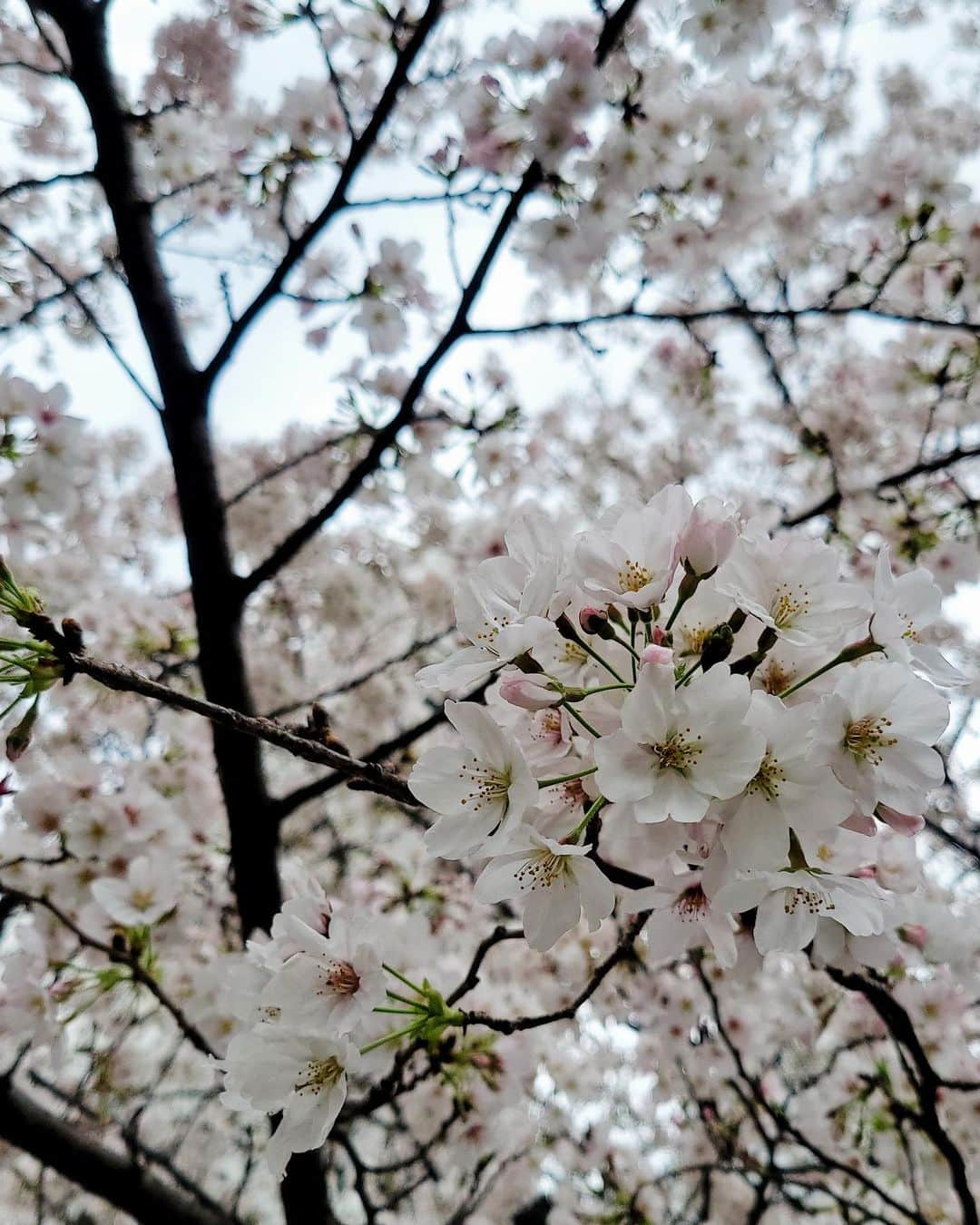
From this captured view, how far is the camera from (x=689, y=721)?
81 centimetres

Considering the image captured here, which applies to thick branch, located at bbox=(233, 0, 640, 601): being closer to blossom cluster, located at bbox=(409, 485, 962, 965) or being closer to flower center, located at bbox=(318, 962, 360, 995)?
blossom cluster, located at bbox=(409, 485, 962, 965)

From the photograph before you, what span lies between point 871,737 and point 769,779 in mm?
139

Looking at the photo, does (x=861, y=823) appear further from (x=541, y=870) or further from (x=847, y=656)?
(x=541, y=870)

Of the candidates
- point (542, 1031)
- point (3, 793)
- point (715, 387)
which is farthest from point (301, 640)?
point (3, 793)

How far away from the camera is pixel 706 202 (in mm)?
3361

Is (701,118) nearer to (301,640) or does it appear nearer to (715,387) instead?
(715,387)

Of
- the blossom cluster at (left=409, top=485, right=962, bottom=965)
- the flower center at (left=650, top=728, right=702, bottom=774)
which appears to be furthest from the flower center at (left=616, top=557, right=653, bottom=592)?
the flower center at (left=650, top=728, right=702, bottom=774)

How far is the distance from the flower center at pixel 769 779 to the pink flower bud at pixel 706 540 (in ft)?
0.79

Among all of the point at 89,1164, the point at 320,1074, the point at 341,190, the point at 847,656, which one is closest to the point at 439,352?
the point at 341,190

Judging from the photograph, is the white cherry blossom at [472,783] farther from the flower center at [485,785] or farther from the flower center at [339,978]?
the flower center at [339,978]

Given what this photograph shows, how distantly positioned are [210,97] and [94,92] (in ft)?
5.56

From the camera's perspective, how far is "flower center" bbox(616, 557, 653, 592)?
95 centimetres

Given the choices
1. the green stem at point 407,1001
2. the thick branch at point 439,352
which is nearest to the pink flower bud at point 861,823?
the green stem at point 407,1001

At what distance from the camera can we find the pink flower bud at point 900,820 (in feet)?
2.90
